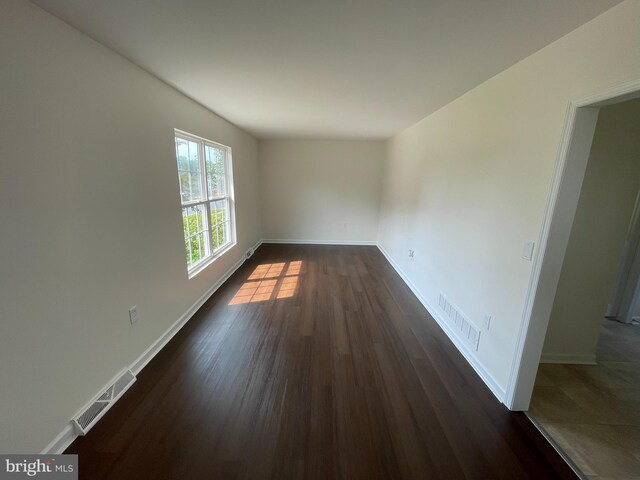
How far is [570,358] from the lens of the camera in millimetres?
2199

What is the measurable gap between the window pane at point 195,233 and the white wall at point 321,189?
260 centimetres

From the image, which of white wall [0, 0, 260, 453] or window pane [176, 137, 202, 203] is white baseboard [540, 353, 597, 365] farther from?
window pane [176, 137, 202, 203]

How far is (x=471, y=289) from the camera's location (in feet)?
7.27

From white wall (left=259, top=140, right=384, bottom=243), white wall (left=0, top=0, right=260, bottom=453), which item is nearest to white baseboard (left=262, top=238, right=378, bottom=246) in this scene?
white wall (left=259, top=140, right=384, bottom=243)

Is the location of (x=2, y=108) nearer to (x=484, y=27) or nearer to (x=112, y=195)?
(x=112, y=195)

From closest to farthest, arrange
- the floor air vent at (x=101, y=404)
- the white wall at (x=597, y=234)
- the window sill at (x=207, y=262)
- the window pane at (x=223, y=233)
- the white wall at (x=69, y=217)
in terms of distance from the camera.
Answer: the white wall at (x=69, y=217), the floor air vent at (x=101, y=404), the white wall at (x=597, y=234), the window sill at (x=207, y=262), the window pane at (x=223, y=233)

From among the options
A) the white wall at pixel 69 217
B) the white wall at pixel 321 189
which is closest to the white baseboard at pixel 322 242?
the white wall at pixel 321 189

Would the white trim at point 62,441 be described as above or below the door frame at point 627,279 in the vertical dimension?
below

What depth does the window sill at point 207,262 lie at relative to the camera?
2916mm

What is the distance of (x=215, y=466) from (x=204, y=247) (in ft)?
8.00

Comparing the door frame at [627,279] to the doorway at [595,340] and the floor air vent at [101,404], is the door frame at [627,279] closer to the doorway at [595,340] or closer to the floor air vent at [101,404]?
the doorway at [595,340]

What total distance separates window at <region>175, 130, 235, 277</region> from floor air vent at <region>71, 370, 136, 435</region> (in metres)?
1.20

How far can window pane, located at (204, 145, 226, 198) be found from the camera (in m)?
3.38

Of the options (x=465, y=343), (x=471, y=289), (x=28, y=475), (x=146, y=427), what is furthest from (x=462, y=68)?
(x=28, y=475)
